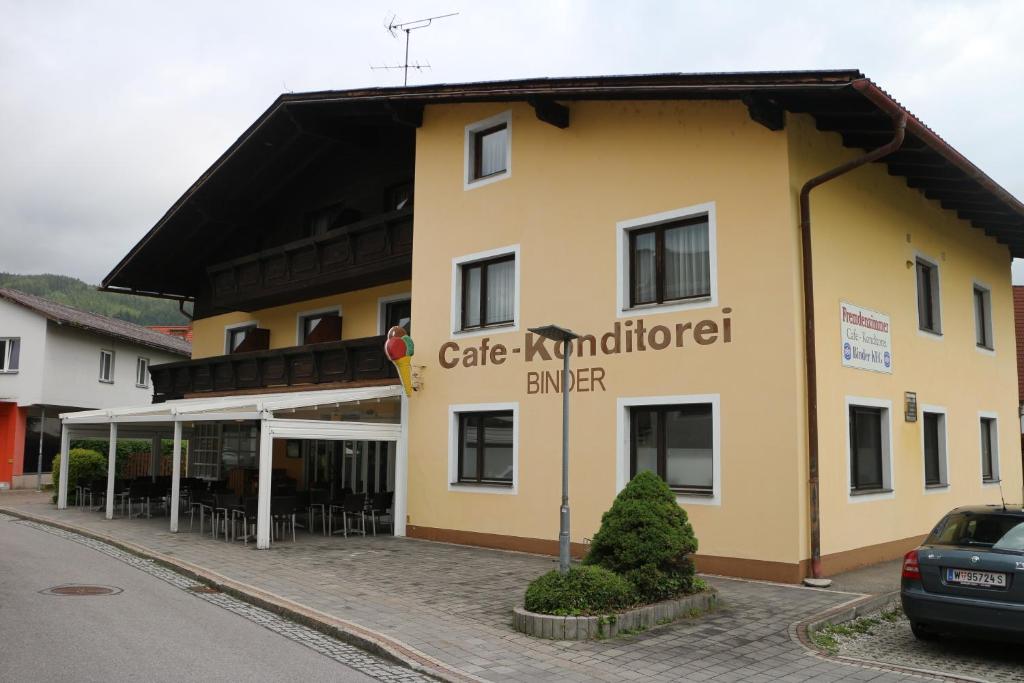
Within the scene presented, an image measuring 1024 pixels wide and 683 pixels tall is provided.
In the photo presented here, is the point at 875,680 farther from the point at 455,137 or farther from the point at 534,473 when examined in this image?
the point at 455,137

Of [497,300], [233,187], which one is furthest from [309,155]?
[497,300]

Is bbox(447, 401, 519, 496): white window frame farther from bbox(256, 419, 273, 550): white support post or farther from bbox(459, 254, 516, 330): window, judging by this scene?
bbox(256, 419, 273, 550): white support post

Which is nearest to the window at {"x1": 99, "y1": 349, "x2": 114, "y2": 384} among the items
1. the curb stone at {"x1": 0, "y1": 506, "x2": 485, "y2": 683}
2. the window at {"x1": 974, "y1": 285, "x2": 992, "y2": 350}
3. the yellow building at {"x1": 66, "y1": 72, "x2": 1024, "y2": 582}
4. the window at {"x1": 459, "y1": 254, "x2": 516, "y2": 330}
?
the yellow building at {"x1": 66, "y1": 72, "x2": 1024, "y2": 582}

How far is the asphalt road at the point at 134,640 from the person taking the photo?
22.1ft

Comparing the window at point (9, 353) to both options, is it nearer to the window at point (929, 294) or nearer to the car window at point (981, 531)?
the window at point (929, 294)

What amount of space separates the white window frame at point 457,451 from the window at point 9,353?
24.9m

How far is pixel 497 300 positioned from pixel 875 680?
9.69m

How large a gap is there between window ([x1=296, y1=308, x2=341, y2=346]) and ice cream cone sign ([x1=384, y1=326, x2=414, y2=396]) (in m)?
4.53

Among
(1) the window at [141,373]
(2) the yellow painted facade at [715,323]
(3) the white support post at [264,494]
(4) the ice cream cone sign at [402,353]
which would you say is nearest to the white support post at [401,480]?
(2) the yellow painted facade at [715,323]

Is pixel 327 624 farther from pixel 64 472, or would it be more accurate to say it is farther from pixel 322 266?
pixel 64 472

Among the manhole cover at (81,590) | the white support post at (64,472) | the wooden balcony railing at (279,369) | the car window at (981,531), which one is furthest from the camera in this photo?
the white support post at (64,472)

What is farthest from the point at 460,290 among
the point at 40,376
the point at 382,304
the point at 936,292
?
the point at 40,376

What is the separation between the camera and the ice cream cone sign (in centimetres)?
1566

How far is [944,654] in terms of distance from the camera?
7832 millimetres
